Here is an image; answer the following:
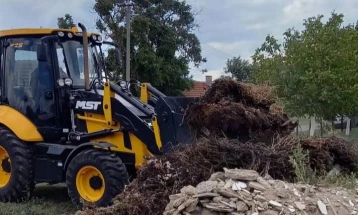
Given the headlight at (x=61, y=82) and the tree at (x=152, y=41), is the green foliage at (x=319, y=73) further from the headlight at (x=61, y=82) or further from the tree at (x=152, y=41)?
the headlight at (x=61, y=82)

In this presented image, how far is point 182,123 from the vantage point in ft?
27.0

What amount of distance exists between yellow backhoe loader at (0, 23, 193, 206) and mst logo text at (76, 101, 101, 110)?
0.05 feet

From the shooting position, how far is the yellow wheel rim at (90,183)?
827 centimetres

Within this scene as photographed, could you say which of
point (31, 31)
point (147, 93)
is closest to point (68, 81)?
point (31, 31)

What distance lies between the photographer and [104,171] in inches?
319

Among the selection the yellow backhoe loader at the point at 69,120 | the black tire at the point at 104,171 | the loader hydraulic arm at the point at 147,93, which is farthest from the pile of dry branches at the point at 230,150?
the loader hydraulic arm at the point at 147,93

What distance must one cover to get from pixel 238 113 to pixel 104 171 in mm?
1992

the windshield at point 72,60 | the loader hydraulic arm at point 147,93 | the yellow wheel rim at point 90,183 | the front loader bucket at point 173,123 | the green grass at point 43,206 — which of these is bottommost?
the green grass at point 43,206

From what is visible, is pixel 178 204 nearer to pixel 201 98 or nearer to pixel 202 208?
pixel 202 208

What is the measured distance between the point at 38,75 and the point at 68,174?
1.76m

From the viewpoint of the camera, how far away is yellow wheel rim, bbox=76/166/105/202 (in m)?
8.27

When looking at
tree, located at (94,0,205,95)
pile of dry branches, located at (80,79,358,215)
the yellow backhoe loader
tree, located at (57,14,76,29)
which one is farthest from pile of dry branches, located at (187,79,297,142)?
tree, located at (57,14,76,29)

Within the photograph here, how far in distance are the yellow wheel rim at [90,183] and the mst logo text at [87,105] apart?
108 cm

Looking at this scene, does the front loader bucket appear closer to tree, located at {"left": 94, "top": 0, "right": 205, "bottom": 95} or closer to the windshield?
the windshield
